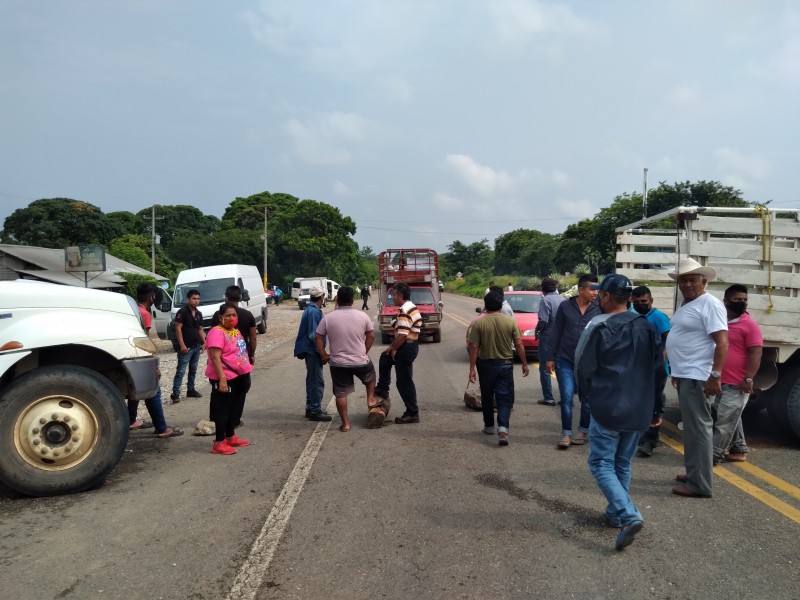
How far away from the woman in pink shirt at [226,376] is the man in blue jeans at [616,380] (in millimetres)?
3717

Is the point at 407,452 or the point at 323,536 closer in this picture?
the point at 323,536

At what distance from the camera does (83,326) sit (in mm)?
5414

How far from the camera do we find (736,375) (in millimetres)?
5617

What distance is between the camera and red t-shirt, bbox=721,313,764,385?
558 centimetres

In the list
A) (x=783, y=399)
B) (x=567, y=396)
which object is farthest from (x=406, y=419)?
(x=783, y=399)

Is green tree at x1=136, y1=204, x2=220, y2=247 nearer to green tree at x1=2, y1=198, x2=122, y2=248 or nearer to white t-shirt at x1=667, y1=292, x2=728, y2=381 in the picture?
green tree at x1=2, y1=198, x2=122, y2=248

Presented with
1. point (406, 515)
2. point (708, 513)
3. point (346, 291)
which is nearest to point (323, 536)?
point (406, 515)

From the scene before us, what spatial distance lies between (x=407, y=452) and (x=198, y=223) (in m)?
74.9

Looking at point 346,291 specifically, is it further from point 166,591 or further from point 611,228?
point 611,228

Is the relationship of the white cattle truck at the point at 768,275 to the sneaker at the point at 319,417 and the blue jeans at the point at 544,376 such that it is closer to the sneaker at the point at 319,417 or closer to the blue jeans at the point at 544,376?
the blue jeans at the point at 544,376

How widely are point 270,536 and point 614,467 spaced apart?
2.46 metres

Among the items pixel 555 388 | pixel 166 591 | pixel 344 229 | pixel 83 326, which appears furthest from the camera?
pixel 344 229

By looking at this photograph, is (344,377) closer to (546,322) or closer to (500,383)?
(500,383)

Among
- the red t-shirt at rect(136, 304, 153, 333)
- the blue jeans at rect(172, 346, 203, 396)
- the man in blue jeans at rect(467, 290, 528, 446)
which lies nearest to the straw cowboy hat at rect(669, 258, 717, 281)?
the man in blue jeans at rect(467, 290, 528, 446)
